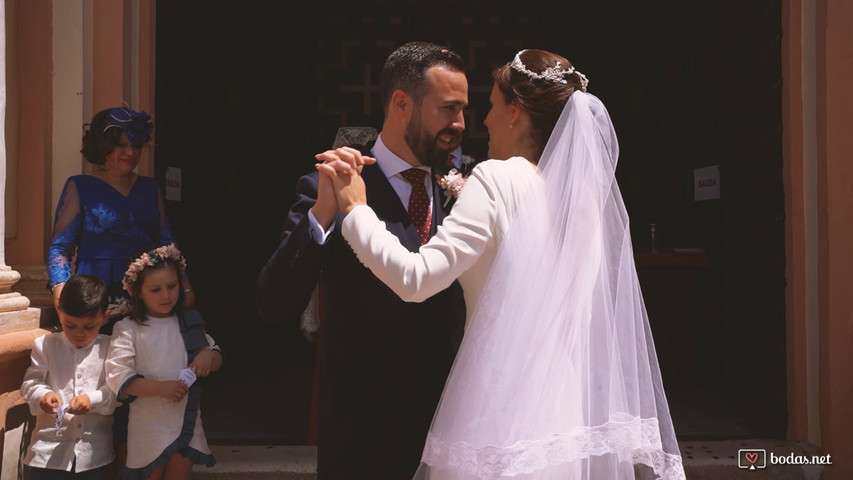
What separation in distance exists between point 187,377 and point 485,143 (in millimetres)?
4257

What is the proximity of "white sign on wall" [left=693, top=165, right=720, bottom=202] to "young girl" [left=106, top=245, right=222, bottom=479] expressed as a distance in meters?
4.17

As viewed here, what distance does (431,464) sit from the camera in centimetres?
189

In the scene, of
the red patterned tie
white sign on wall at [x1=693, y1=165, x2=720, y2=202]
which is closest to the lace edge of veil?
the red patterned tie

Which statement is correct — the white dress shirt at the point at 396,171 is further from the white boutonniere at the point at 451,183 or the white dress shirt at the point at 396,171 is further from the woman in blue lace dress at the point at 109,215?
the woman in blue lace dress at the point at 109,215

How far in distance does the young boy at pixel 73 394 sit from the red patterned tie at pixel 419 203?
175cm

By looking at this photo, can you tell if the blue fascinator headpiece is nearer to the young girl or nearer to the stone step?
the young girl

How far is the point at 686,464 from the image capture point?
162 inches

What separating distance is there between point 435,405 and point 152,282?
70.7 inches

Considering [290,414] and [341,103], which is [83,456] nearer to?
[290,414]

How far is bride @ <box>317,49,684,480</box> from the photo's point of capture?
186cm

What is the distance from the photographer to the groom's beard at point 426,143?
2256 millimetres

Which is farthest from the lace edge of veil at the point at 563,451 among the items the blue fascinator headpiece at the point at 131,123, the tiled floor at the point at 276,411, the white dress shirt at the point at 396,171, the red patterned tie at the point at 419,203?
the tiled floor at the point at 276,411

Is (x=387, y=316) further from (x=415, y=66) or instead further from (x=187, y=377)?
(x=187, y=377)

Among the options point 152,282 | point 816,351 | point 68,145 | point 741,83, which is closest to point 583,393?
point 152,282
